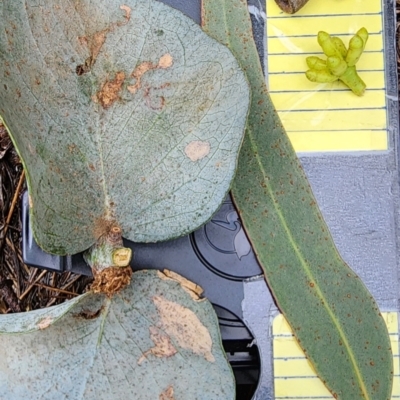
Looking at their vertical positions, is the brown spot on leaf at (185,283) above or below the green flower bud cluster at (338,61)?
below

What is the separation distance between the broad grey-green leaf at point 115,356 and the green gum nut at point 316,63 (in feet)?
1.58

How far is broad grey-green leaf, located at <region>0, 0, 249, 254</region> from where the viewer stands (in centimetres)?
100

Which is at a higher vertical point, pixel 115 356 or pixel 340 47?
pixel 340 47

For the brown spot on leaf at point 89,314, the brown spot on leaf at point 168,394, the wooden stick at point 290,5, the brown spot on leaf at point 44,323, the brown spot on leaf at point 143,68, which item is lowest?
the brown spot on leaf at point 168,394

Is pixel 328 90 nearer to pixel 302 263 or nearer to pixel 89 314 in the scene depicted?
pixel 302 263

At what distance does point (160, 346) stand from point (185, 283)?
0.39 ft

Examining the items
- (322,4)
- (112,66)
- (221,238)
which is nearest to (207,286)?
(221,238)

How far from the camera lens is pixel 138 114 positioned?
102 cm

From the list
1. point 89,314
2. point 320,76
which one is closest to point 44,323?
point 89,314

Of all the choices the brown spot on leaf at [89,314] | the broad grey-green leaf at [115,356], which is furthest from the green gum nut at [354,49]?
the brown spot on leaf at [89,314]

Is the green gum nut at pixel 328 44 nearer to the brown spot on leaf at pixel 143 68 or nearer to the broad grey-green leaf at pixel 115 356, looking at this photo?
the brown spot on leaf at pixel 143 68

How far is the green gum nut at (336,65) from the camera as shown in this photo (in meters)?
1.07

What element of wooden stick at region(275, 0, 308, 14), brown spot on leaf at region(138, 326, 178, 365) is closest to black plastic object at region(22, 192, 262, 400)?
brown spot on leaf at region(138, 326, 178, 365)

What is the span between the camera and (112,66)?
102cm
